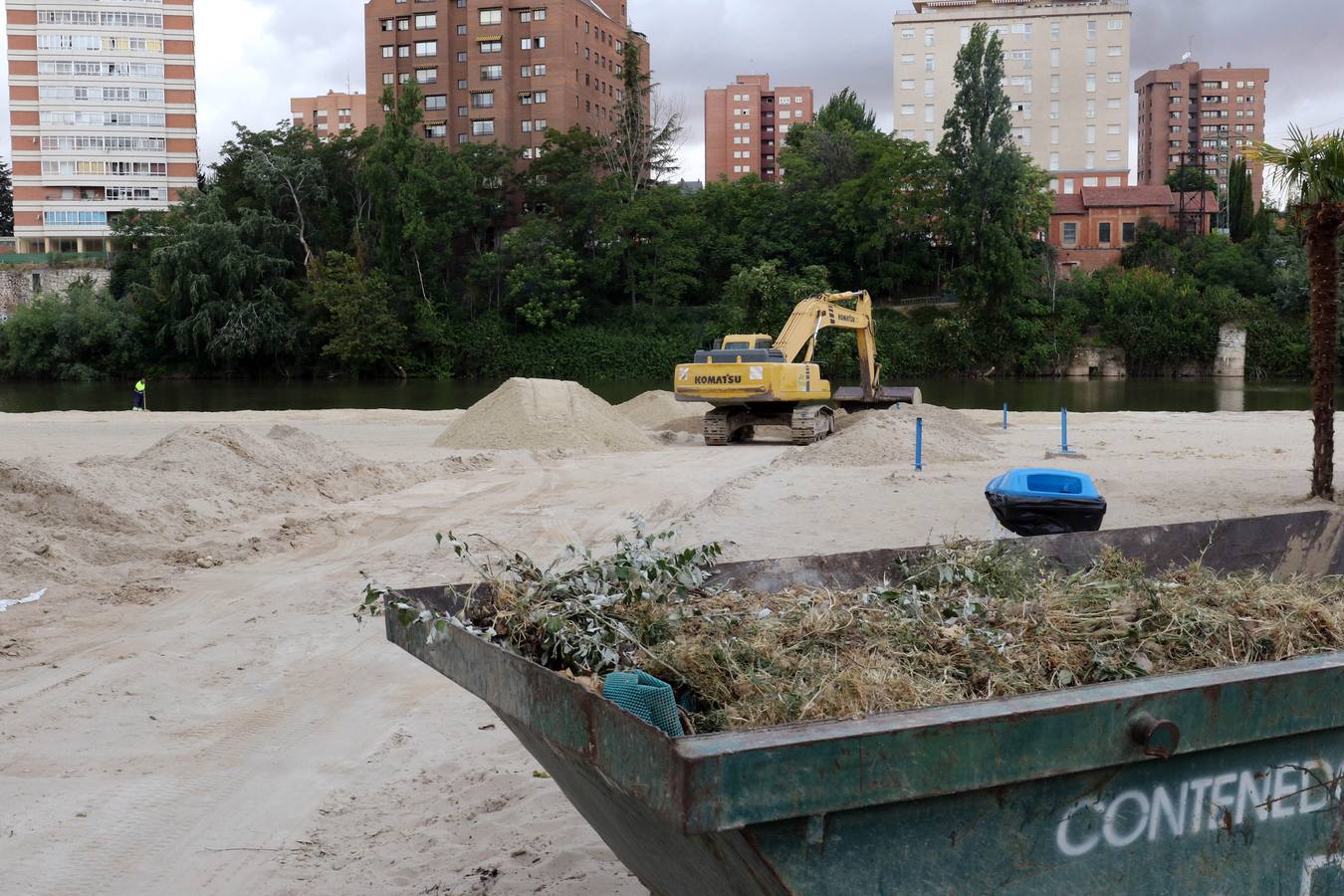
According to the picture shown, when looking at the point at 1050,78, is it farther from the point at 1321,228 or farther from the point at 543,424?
the point at 1321,228

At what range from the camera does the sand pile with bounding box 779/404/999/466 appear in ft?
59.8

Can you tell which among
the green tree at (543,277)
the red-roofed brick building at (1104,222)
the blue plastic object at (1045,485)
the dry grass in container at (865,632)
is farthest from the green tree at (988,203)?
the dry grass in container at (865,632)

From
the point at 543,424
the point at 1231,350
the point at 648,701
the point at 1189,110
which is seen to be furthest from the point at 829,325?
the point at 1189,110

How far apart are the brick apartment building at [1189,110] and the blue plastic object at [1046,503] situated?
146m

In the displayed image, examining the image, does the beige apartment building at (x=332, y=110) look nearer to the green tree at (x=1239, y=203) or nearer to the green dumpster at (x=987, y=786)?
the green tree at (x=1239, y=203)

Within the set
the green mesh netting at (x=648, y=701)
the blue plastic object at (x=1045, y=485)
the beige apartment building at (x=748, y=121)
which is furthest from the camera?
the beige apartment building at (x=748, y=121)

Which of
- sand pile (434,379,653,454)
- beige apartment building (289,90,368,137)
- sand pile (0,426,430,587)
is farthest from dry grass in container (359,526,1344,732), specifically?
beige apartment building (289,90,368,137)

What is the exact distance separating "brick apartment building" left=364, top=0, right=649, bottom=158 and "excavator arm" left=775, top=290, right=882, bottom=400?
57814mm

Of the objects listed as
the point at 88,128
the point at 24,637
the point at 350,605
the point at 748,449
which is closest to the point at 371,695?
the point at 350,605

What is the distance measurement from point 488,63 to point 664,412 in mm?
60738

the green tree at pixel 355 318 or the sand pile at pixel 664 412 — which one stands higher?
the green tree at pixel 355 318

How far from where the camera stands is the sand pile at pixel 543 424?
68.0 ft

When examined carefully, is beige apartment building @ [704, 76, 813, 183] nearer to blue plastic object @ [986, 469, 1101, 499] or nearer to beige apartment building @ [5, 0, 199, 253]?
beige apartment building @ [5, 0, 199, 253]

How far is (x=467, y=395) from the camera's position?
157 feet
